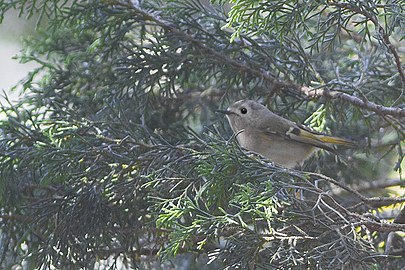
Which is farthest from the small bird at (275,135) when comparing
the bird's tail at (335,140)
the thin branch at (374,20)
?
the thin branch at (374,20)

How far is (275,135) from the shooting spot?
3.17 m

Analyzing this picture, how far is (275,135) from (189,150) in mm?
1119

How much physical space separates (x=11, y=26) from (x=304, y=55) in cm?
244

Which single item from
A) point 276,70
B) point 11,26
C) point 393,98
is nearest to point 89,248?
point 276,70

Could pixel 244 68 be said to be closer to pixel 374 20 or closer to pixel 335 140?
pixel 335 140

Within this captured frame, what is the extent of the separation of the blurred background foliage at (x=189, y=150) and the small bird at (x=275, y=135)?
0.20 ft

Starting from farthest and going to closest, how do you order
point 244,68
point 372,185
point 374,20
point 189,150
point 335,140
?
1. point 372,185
2. point 335,140
3. point 244,68
4. point 189,150
5. point 374,20

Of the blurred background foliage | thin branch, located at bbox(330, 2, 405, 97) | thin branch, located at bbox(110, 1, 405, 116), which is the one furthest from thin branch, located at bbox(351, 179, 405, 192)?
thin branch, located at bbox(330, 2, 405, 97)

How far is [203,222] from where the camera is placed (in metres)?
1.73

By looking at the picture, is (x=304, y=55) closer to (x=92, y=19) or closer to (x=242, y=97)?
(x=242, y=97)

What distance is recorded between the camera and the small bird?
284cm

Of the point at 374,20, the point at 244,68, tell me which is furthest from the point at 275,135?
the point at 374,20

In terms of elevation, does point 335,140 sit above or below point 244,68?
below

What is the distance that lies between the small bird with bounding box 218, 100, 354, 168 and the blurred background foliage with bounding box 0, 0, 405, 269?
0.06 meters
